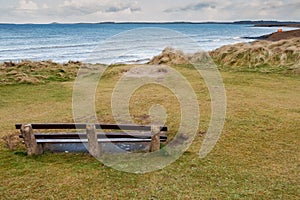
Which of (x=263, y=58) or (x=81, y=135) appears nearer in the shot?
(x=81, y=135)

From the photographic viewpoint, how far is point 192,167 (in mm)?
4371

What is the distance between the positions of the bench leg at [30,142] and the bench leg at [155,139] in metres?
1.79

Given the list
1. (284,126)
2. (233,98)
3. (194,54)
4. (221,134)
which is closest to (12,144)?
(221,134)

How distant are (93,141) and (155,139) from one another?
95cm

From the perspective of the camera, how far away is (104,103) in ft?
27.0

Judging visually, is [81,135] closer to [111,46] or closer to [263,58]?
[263,58]

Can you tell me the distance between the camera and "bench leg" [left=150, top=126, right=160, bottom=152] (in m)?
4.59

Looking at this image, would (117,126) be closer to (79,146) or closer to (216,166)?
(79,146)

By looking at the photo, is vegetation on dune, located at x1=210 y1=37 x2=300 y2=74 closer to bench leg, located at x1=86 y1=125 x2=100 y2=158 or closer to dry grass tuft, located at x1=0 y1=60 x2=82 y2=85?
dry grass tuft, located at x1=0 y1=60 x2=82 y2=85

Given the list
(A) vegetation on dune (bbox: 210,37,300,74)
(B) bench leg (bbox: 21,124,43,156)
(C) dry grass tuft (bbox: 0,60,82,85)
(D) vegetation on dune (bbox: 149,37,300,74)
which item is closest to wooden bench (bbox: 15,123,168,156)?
(B) bench leg (bbox: 21,124,43,156)

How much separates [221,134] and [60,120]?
138 inches

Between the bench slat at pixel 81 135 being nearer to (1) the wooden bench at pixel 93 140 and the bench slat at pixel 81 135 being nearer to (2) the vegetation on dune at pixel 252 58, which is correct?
(1) the wooden bench at pixel 93 140

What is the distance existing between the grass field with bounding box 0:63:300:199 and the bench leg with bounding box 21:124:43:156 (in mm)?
113

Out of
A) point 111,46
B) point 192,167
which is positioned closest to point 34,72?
point 192,167
